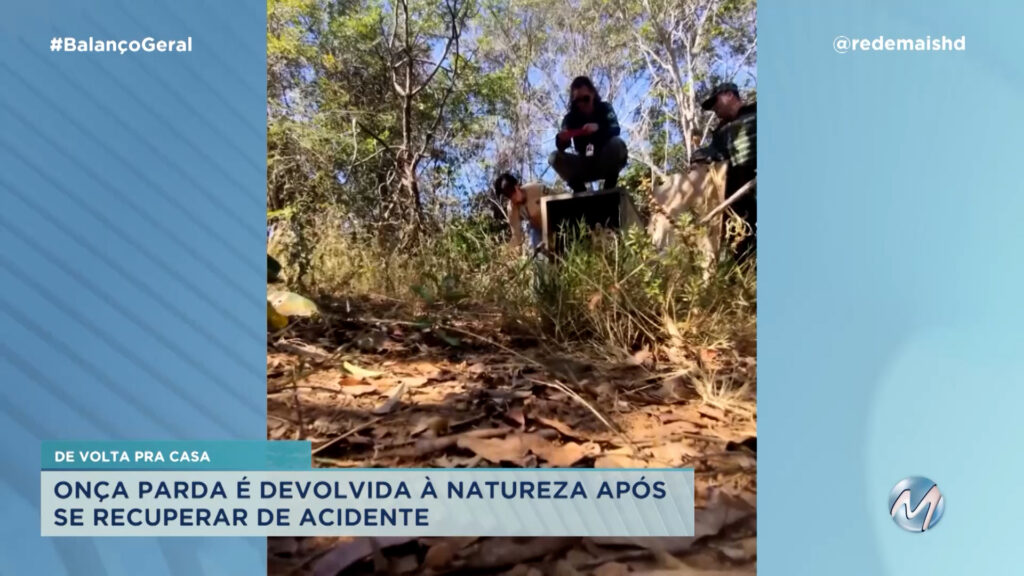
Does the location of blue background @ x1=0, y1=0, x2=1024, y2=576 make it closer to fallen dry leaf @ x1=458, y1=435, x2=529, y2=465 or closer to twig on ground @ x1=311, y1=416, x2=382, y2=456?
twig on ground @ x1=311, y1=416, x2=382, y2=456

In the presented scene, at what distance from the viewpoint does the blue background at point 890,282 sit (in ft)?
5.21

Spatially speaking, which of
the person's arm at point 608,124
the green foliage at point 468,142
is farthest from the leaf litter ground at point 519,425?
the person's arm at point 608,124

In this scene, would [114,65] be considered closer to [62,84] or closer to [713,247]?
[62,84]

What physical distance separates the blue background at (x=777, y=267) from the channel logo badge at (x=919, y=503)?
25 millimetres

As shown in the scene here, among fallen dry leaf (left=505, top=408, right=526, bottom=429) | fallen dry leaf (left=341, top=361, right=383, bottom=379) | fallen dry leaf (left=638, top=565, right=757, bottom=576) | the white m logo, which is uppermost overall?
fallen dry leaf (left=341, top=361, right=383, bottom=379)

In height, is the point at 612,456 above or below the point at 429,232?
below

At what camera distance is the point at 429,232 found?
1.79 metres

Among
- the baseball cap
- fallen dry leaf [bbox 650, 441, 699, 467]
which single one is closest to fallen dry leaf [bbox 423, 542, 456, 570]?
fallen dry leaf [bbox 650, 441, 699, 467]

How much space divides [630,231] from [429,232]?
61 cm

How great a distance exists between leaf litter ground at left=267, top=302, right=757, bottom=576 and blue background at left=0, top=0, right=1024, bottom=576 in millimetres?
93

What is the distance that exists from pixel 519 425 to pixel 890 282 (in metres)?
1.09

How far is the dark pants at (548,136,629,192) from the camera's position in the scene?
171 centimetres

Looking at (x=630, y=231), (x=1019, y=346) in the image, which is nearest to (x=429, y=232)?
(x=630, y=231)

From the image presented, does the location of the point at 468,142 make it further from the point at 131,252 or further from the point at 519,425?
the point at 131,252
